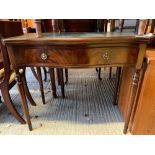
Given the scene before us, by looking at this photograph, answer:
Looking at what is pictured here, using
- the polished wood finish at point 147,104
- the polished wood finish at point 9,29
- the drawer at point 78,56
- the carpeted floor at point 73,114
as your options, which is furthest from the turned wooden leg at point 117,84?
the polished wood finish at point 9,29

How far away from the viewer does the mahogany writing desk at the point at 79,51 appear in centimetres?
79

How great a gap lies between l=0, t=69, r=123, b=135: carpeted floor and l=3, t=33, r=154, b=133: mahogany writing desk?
0.52 metres

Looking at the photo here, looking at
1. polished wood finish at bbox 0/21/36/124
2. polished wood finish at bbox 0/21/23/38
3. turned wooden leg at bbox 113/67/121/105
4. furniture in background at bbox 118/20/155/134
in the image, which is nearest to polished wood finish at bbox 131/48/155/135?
furniture in background at bbox 118/20/155/134

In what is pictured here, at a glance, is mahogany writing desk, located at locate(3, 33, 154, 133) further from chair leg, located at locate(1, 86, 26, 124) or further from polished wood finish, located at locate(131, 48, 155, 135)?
chair leg, located at locate(1, 86, 26, 124)

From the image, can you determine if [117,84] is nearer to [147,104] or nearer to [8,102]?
[147,104]

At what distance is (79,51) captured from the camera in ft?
2.69

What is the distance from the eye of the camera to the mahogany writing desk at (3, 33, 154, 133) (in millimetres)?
785

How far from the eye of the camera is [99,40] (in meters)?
0.78

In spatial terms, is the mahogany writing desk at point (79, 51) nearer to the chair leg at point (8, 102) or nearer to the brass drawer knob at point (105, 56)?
the brass drawer knob at point (105, 56)
